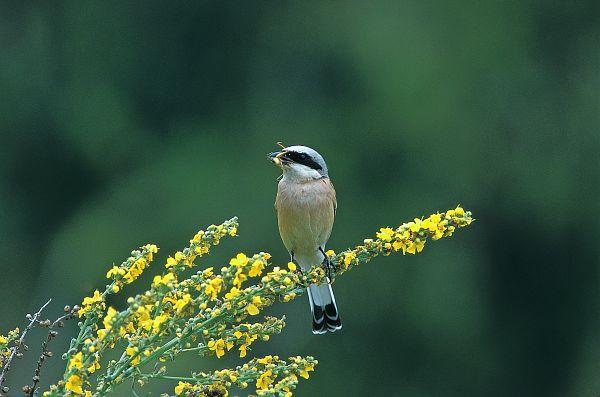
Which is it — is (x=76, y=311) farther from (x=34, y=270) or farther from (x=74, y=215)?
(x=74, y=215)

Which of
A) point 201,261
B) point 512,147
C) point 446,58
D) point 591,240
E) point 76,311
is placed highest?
point 446,58

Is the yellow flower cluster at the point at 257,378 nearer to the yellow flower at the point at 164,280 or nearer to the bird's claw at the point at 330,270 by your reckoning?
the yellow flower at the point at 164,280

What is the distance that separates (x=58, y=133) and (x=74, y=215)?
115 cm

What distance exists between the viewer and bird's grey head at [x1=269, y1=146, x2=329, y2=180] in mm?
4328

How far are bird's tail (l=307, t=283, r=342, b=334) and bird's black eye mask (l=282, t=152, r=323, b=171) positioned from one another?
483 mm

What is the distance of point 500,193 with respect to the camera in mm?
11477

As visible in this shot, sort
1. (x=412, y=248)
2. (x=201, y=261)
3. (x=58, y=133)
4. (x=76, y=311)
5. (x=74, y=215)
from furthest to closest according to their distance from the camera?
(x=58, y=133) → (x=74, y=215) → (x=201, y=261) → (x=412, y=248) → (x=76, y=311)

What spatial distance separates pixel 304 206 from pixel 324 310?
0.41 m

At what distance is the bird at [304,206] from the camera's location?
14.2 ft

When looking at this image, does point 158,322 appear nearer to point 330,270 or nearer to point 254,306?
point 254,306

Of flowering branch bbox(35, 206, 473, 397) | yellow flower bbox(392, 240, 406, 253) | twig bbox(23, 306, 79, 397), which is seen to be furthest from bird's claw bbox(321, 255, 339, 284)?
twig bbox(23, 306, 79, 397)

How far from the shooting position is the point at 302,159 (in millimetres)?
4379

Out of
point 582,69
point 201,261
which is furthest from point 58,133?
point 582,69

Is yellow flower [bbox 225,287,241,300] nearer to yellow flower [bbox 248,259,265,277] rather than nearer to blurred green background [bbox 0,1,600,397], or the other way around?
yellow flower [bbox 248,259,265,277]
